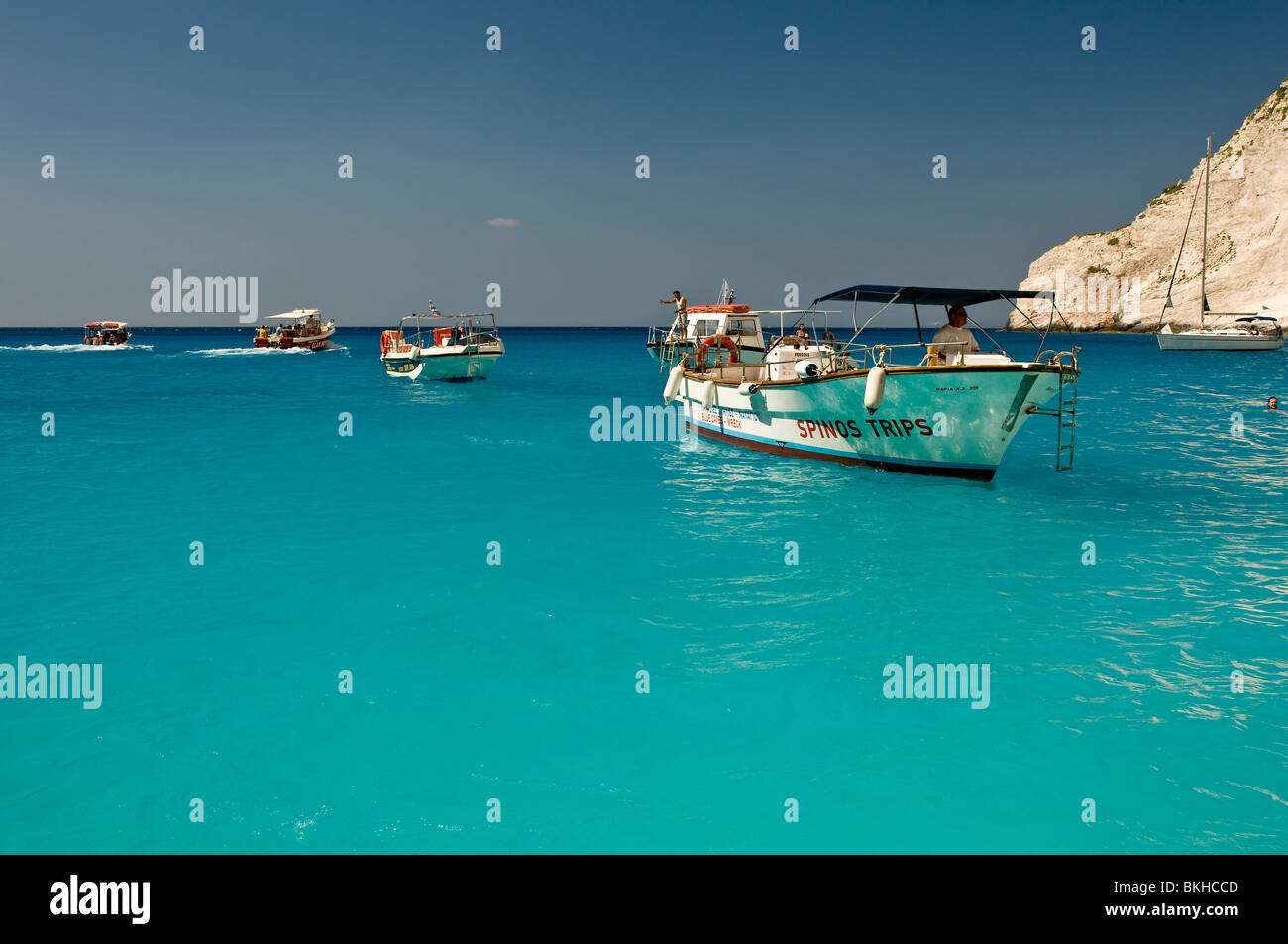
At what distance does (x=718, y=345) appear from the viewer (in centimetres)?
2534

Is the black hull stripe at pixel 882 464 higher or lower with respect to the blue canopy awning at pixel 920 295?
lower

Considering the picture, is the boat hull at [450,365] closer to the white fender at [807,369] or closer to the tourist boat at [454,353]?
the tourist boat at [454,353]

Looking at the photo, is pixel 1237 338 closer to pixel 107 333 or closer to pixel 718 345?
pixel 718 345

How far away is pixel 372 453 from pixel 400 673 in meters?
16.1

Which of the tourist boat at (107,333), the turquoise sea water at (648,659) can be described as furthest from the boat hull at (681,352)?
the tourist boat at (107,333)

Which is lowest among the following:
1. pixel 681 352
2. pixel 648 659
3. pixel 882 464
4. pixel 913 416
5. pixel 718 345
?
pixel 648 659

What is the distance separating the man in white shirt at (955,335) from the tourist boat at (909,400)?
7 cm

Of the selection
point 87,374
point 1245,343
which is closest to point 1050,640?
point 87,374

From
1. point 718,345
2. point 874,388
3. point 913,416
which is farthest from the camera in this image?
point 718,345

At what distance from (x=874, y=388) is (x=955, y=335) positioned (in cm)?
218

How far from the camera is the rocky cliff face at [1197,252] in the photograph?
9025cm

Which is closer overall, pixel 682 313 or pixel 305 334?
pixel 682 313

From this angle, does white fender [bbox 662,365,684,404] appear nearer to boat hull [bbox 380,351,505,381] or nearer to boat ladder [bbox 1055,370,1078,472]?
boat ladder [bbox 1055,370,1078,472]

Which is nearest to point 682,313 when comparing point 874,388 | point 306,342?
point 874,388
